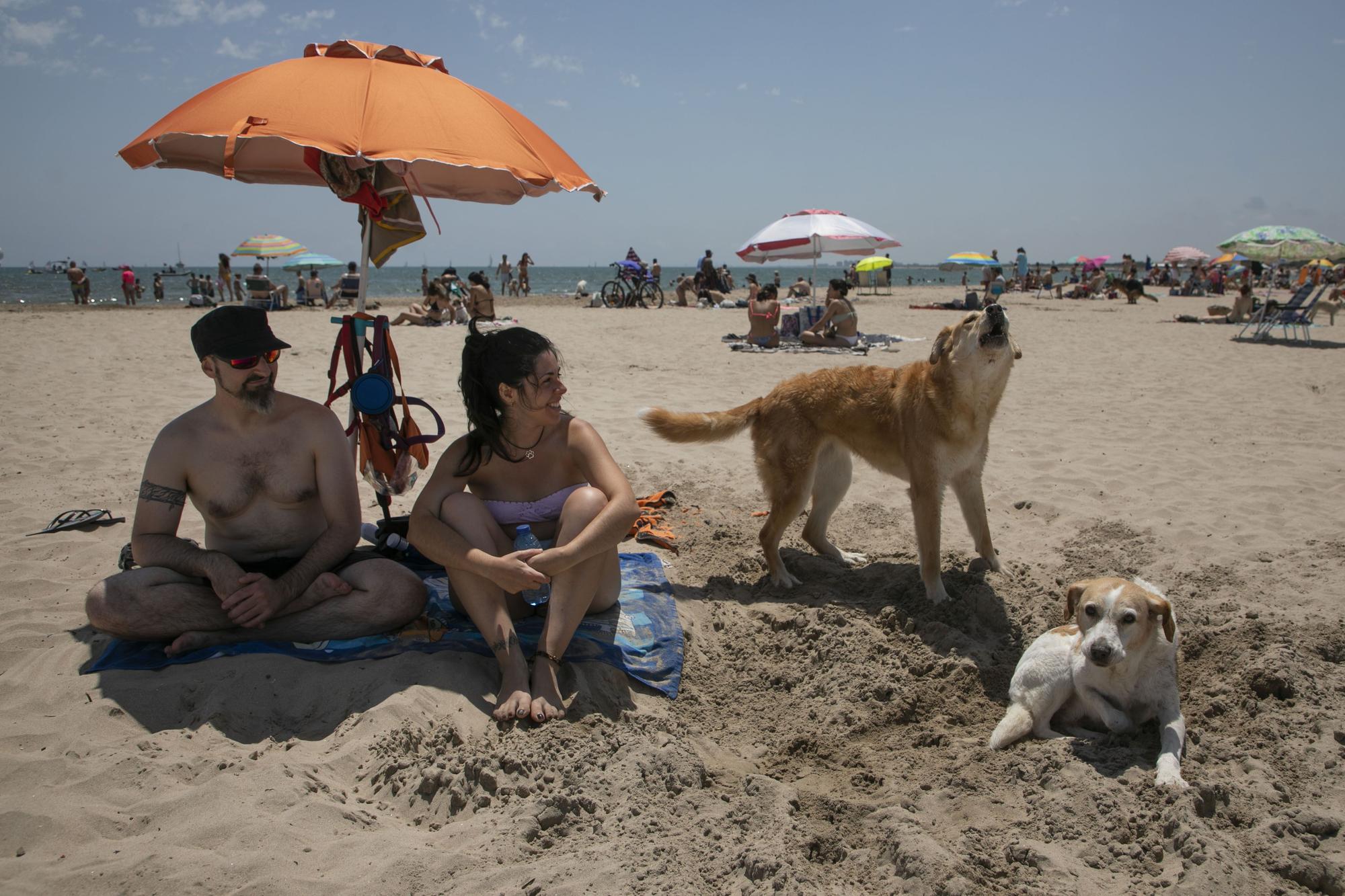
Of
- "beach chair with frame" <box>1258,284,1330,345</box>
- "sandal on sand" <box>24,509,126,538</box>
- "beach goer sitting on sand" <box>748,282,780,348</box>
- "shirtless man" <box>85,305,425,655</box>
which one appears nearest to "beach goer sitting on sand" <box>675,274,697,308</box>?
"beach goer sitting on sand" <box>748,282,780,348</box>

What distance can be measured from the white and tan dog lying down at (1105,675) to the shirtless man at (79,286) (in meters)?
30.2

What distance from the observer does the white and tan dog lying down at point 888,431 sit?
13.8 feet

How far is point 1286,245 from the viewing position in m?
18.8

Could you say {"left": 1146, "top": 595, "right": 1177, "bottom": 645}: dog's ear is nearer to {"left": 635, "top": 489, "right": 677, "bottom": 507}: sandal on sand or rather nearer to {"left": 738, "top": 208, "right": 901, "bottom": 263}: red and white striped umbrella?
{"left": 635, "top": 489, "right": 677, "bottom": 507}: sandal on sand

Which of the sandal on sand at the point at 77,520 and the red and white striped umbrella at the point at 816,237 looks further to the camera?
the red and white striped umbrella at the point at 816,237

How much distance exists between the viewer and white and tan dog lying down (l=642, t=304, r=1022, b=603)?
420 cm

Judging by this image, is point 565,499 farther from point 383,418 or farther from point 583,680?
point 383,418

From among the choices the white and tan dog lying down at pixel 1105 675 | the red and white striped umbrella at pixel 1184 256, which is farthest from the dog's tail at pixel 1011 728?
the red and white striped umbrella at pixel 1184 256

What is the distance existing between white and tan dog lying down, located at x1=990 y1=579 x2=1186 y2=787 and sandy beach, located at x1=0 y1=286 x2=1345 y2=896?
0.11 metres

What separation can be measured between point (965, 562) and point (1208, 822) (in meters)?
2.29

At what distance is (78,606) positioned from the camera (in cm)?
359

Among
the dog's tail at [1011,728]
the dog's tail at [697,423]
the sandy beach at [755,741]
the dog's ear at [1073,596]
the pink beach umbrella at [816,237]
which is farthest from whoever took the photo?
the pink beach umbrella at [816,237]

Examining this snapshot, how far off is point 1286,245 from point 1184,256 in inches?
869

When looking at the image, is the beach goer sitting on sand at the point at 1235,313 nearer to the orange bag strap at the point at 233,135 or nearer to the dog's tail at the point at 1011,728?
the dog's tail at the point at 1011,728
